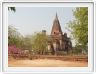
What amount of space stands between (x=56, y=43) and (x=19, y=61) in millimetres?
199

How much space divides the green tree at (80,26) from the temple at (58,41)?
0.04 metres

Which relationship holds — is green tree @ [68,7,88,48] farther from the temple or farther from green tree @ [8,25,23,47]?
green tree @ [8,25,23,47]

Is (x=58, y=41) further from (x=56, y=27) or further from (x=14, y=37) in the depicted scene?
(x=14, y=37)

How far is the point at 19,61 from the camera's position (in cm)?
342

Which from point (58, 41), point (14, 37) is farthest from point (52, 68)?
point (14, 37)

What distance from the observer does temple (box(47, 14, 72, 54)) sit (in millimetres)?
3425

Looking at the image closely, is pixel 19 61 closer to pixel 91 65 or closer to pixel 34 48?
pixel 34 48

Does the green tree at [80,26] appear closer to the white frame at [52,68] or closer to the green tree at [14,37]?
the white frame at [52,68]

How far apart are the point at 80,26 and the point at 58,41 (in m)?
0.13

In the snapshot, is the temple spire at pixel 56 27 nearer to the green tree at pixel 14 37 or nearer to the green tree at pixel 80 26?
the green tree at pixel 80 26

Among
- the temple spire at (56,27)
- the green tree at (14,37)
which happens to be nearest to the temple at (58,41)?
the temple spire at (56,27)

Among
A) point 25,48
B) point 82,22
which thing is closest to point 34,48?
point 25,48

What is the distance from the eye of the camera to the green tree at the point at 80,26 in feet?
11.2

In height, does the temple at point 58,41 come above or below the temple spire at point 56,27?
below
